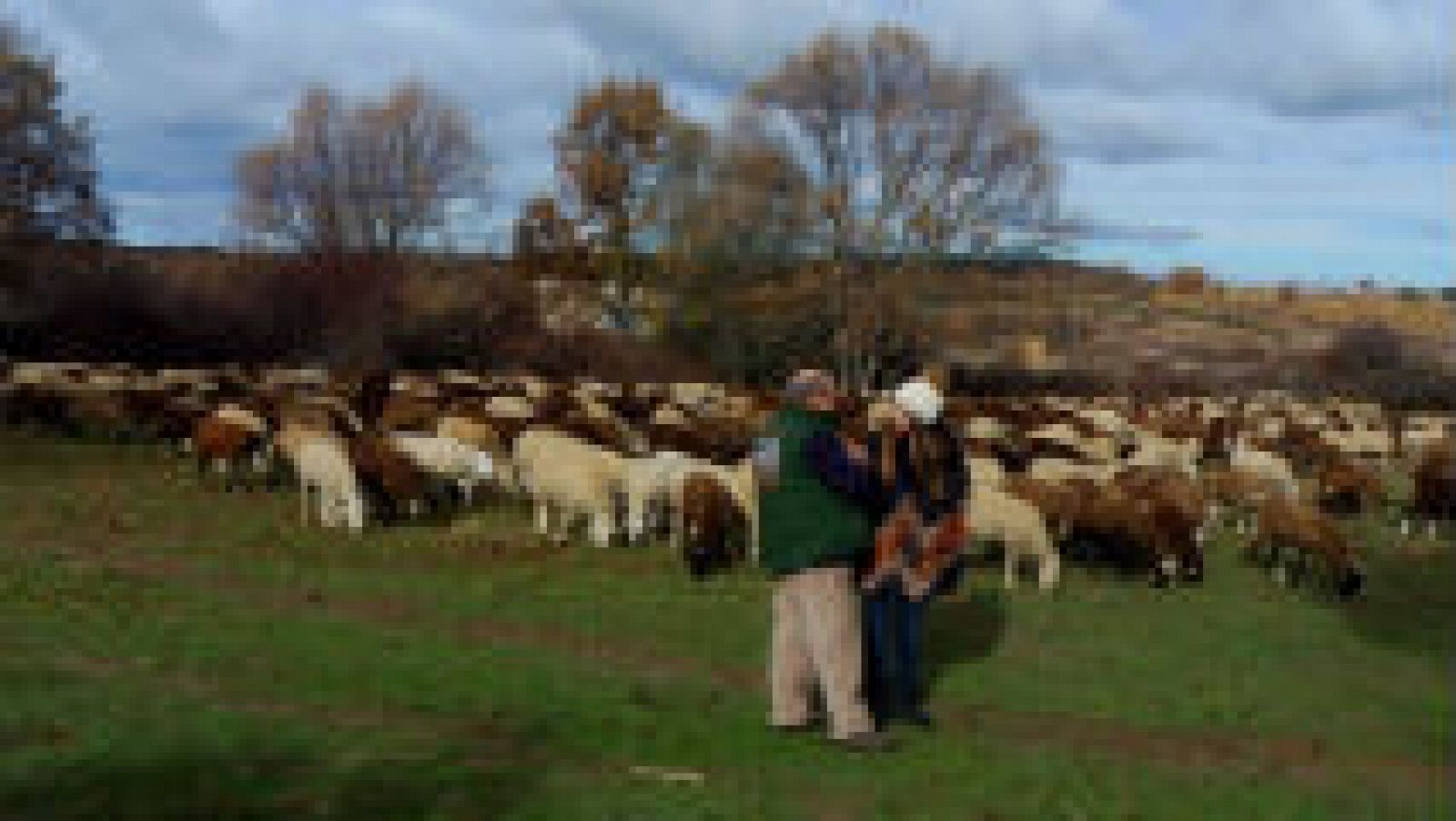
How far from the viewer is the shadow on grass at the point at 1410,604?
16.3 m

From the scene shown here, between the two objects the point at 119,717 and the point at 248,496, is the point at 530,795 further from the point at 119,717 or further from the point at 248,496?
the point at 248,496

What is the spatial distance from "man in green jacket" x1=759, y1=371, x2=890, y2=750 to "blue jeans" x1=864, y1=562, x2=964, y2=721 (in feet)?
2.63

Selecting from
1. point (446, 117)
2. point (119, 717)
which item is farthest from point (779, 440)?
point (446, 117)

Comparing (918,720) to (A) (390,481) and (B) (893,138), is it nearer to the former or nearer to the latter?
(A) (390,481)

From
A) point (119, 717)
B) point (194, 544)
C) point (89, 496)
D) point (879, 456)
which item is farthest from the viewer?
point (89, 496)

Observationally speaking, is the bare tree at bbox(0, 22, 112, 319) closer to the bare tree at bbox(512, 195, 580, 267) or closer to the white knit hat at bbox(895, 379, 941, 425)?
the bare tree at bbox(512, 195, 580, 267)

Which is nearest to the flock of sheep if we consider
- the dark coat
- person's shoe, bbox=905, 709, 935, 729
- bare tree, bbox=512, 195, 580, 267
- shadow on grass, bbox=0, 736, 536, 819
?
the dark coat

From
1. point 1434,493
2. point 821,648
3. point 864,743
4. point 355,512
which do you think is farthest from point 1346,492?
point 821,648

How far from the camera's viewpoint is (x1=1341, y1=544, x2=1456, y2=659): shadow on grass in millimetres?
16266

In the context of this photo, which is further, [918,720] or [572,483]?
[572,483]

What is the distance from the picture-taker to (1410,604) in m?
18.2

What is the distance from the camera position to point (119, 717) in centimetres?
954

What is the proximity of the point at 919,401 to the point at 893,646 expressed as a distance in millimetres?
1602

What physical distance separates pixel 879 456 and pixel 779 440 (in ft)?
2.77
